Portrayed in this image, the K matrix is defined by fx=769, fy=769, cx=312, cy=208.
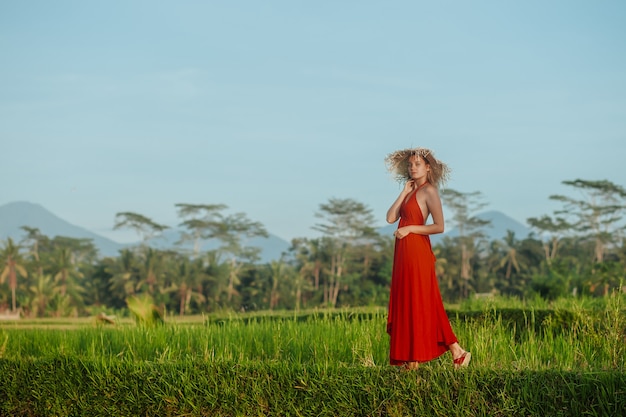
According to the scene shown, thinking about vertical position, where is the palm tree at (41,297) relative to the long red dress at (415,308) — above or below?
below

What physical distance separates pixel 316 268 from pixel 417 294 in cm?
4312

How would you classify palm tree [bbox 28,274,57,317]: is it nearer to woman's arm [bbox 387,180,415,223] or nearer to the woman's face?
woman's arm [bbox 387,180,415,223]

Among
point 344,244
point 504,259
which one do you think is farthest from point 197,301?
point 504,259

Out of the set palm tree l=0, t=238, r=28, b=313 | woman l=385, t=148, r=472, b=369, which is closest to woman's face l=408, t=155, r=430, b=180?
woman l=385, t=148, r=472, b=369

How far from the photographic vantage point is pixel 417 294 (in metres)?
6.90

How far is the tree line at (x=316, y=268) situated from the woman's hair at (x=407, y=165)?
3240 cm

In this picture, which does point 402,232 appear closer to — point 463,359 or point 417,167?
point 417,167

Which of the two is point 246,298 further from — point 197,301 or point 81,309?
point 81,309

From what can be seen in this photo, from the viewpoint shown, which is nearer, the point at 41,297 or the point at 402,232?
the point at 402,232

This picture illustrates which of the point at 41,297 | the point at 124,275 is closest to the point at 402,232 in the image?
the point at 41,297

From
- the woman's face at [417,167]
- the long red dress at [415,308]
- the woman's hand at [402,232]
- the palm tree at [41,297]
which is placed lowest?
the palm tree at [41,297]

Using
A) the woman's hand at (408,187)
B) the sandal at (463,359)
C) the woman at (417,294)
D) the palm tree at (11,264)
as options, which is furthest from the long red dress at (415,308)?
the palm tree at (11,264)

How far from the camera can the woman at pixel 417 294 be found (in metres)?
6.90

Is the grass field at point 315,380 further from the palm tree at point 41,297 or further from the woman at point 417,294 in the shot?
the palm tree at point 41,297
